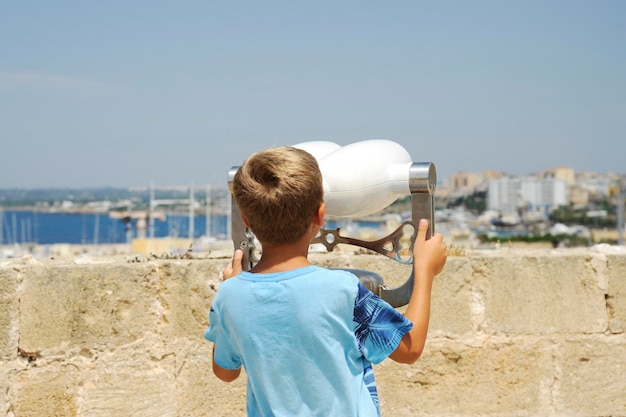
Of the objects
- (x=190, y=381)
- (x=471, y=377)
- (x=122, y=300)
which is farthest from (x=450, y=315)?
(x=122, y=300)

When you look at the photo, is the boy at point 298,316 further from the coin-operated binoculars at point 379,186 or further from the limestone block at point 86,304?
the limestone block at point 86,304

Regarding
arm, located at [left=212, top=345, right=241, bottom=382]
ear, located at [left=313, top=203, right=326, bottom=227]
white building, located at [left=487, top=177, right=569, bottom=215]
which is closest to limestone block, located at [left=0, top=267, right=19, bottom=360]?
arm, located at [left=212, top=345, right=241, bottom=382]

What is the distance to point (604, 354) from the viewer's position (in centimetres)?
330

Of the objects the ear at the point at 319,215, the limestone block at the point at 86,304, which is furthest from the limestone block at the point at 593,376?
the ear at the point at 319,215

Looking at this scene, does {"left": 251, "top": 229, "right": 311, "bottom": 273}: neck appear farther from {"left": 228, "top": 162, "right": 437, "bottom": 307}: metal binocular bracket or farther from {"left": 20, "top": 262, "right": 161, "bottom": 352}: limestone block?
{"left": 20, "top": 262, "right": 161, "bottom": 352}: limestone block

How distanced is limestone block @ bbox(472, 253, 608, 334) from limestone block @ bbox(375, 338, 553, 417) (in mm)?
89

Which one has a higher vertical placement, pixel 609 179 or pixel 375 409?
pixel 375 409

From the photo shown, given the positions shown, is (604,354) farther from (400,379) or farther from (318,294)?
(318,294)

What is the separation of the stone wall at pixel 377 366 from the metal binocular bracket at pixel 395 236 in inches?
53.6

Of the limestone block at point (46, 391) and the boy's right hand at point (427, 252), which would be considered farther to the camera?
the limestone block at point (46, 391)

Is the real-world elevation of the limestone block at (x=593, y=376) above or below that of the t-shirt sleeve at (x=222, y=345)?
below

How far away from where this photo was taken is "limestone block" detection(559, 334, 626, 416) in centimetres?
329

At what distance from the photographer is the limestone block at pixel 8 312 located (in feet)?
9.82

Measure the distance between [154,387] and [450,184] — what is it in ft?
199
